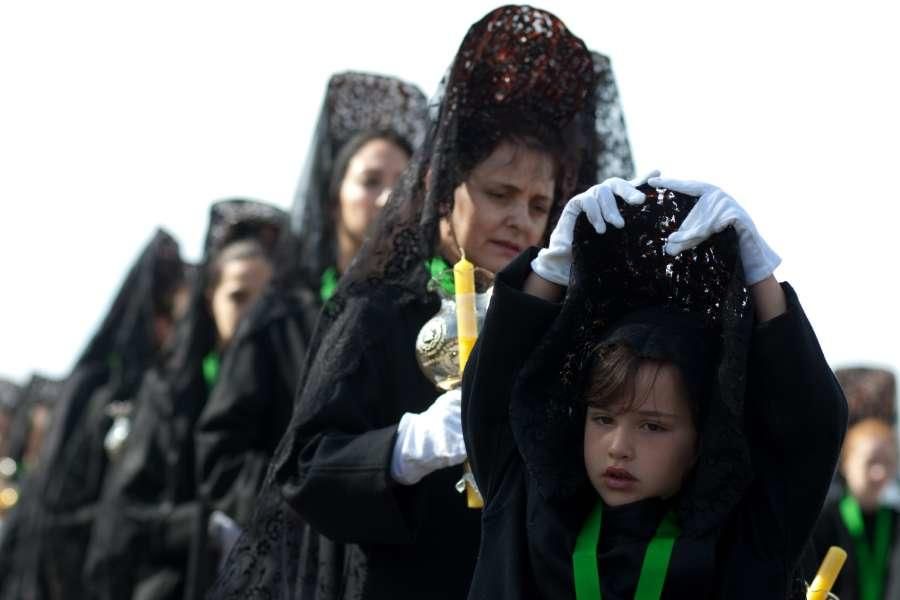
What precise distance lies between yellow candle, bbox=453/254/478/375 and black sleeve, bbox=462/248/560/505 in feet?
1.68

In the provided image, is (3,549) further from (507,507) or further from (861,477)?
(507,507)

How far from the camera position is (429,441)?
4.70m

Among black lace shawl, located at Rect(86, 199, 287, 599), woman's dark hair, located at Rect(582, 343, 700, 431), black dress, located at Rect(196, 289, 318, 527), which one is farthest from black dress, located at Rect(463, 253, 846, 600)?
black lace shawl, located at Rect(86, 199, 287, 599)

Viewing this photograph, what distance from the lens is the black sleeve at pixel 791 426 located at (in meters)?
3.77

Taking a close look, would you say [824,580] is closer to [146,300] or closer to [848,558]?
[848,558]

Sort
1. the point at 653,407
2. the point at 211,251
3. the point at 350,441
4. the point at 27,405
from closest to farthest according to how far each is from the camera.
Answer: the point at 653,407, the point at 350,441, the point at 211,251, the point at 27,405

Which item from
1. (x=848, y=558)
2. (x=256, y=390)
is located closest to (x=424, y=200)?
(x=256, y=390)

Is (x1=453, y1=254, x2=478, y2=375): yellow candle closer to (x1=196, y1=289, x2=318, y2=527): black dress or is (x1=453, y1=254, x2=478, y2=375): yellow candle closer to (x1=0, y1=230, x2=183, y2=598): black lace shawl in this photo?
(x1=196, y1=289, x2=318, y2=527): black dress

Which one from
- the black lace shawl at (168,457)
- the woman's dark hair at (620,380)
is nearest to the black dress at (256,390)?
the black lace shawl at (168,457)

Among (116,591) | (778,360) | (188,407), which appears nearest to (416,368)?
(778,360)

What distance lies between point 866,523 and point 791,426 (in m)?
6.95

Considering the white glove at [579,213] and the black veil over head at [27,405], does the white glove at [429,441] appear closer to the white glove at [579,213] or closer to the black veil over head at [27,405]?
the white glove at [579,213]

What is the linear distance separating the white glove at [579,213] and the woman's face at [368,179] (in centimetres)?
334

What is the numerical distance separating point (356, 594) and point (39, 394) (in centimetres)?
1137
